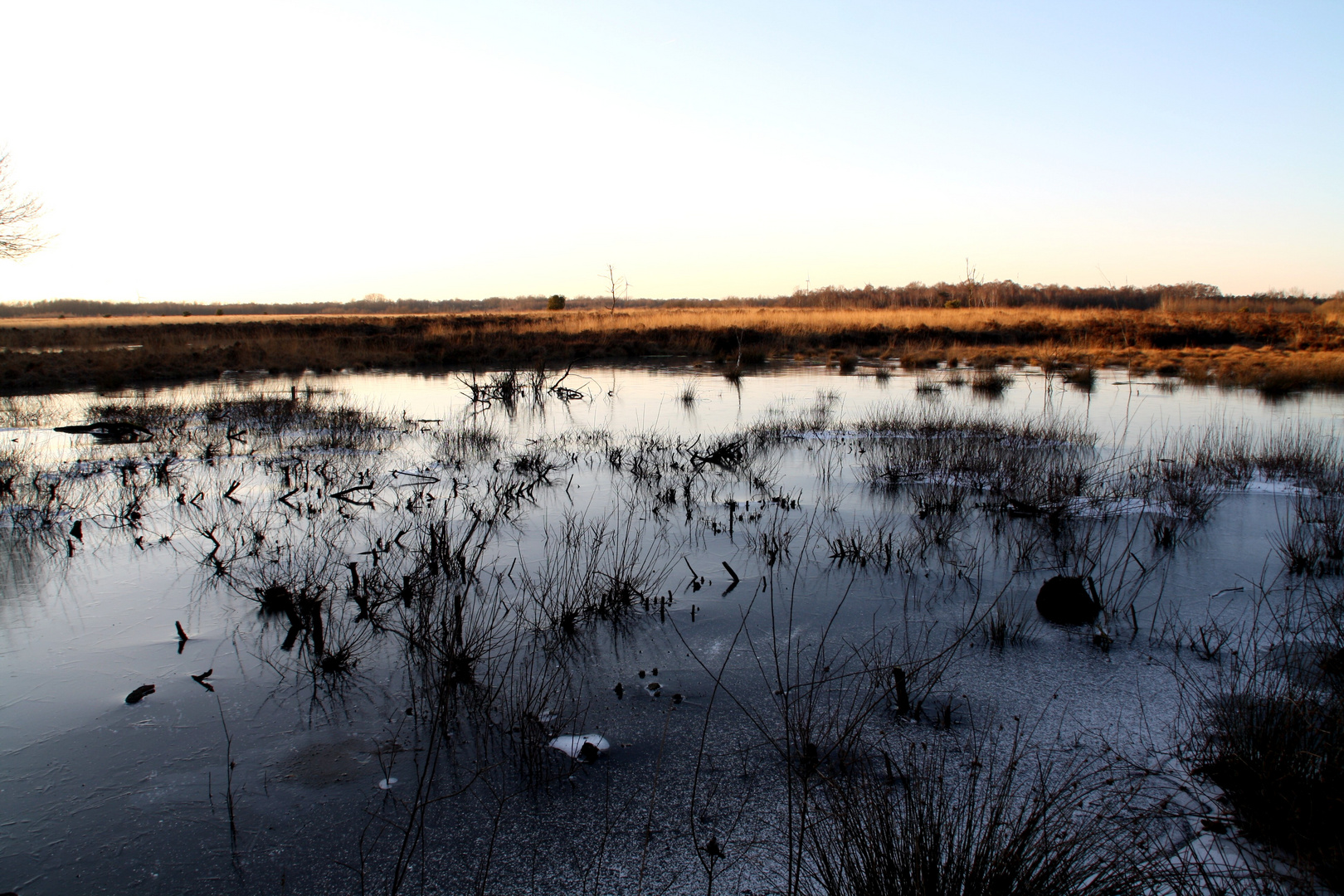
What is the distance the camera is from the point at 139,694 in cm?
383

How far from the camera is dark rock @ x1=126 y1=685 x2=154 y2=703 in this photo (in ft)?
12.5

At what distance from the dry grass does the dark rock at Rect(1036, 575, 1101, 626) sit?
595 inches

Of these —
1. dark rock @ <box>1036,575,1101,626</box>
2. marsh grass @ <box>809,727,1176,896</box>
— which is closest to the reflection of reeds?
dark rock @ <box>1036,575,1101,626</box>

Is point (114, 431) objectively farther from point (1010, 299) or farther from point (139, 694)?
point (1010, 299)

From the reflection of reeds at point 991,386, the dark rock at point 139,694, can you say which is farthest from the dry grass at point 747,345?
the dark rock at point 139,694

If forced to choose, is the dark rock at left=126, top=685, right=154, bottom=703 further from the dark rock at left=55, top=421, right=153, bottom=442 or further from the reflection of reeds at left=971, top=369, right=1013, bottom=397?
the reflection of reeds at left=971, top=369, right=1013, bottom=397

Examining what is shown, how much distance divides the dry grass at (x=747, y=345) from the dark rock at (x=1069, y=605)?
15.1 meters

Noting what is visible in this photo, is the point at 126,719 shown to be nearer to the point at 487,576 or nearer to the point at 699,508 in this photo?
the point at 487,576

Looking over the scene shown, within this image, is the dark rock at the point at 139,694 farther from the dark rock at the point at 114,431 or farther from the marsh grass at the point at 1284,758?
the dark rock at the point at 114,431

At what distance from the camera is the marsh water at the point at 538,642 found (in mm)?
2785

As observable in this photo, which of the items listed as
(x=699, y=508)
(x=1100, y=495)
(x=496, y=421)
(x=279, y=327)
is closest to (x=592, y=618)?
(x=699, y=508)

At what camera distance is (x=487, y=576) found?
220 inches

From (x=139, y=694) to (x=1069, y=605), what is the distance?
5234 millimetres

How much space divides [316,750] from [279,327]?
1692 inches
